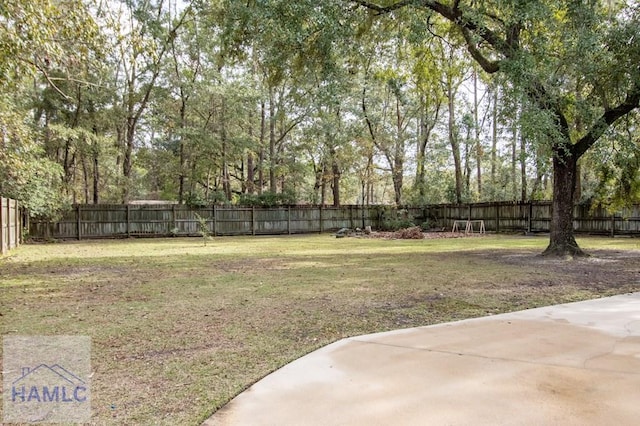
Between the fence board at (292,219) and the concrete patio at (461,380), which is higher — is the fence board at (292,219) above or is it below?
Result: above

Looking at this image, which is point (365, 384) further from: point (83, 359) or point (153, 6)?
point (153, 6)

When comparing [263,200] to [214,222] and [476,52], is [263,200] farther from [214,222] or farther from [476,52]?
[476,52]

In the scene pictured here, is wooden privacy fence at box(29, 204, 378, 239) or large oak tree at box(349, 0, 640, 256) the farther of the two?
wooden privacy fence at box(29, 204, 378, 239)

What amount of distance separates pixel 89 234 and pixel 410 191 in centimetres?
1723

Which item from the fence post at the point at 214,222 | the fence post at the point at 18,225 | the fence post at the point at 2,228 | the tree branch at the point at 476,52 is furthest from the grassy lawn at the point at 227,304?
the fence post at the point at 214,222

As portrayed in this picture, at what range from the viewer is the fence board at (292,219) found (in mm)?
15734

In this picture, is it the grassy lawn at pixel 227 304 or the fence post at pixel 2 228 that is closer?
the grassy lawn at pixel 227 304

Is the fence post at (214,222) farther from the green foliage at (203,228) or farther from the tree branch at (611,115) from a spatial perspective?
the tree branch at (611,115)

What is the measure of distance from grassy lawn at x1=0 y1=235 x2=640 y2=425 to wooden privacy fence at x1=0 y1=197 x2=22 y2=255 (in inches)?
82.4

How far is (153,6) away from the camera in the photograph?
17906mm

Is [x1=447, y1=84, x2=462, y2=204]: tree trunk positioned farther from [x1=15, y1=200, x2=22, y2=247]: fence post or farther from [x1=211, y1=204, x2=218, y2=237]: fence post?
[x1=15, y1=200, x2=22, y2=247]: fence post

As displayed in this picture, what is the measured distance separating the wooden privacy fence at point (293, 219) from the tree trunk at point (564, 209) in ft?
19.7

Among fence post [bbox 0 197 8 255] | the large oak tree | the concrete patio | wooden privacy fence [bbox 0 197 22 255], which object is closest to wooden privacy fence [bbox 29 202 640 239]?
wooden privacy fence [bbox 0 197 22 255]

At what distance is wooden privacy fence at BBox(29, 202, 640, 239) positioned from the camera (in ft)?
51.7
